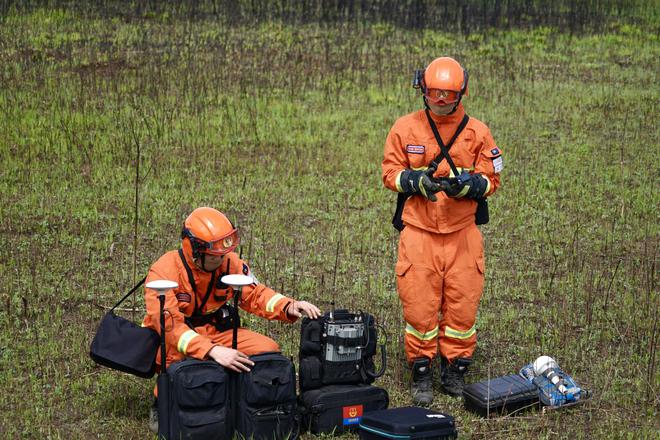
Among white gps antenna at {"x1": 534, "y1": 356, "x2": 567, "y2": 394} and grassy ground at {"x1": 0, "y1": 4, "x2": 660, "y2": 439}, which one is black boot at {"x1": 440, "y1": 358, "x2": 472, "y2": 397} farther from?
white gps antenna at {"x1": 534, "y1": 356, "x2": 567, "y2": 394}

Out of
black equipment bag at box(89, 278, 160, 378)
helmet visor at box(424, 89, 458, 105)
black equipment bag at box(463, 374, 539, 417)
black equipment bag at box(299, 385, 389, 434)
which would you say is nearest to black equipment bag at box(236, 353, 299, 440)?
black equipment bag at box(299, 385, 389, 434)

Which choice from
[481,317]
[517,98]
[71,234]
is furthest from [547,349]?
[517,98]

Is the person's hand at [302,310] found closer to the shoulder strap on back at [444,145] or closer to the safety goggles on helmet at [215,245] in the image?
the safety goggles on helmet at [215,245]

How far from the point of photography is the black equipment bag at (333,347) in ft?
21.1

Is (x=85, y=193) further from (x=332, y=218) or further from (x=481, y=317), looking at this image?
(x=481, y=317)

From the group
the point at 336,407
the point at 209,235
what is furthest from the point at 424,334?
the point at 209,235

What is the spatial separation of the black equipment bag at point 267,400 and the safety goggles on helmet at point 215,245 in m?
0.68

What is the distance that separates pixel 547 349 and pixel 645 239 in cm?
296

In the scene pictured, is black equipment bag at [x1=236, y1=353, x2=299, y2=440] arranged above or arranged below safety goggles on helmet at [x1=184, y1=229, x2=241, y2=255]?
below

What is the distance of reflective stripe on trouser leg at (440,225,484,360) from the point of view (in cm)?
706

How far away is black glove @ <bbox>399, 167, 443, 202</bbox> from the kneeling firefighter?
105 cm

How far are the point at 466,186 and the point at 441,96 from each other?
627 millimetres

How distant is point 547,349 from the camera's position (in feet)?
26.4

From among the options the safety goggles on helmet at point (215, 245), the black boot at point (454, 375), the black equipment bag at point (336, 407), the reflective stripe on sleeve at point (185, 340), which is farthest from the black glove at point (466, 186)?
the reflective stripe on sleeve at point (185, 340)
